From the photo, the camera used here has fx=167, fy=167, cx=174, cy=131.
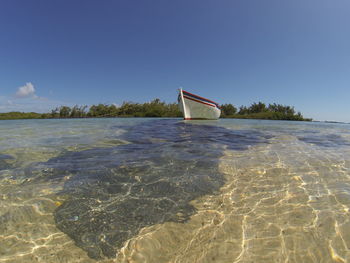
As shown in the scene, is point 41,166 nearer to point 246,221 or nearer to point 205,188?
point 205,188

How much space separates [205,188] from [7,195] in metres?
3.62

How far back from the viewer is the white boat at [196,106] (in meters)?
23.4

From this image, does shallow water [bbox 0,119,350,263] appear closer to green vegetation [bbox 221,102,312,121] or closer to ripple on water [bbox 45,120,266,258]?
ripple on water [bbox 45,120,266,258]

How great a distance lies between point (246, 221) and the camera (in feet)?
7.89

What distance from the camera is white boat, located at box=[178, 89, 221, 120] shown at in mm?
23391

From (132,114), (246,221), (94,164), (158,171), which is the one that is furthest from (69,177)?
(132,114)

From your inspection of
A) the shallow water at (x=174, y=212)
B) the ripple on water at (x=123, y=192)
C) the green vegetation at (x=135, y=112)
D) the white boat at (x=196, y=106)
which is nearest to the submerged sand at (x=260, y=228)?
the shallow water at (x=174, y=212)

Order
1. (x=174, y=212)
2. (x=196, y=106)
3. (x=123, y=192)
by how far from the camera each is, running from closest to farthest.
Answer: (x=174, y=212)
(x=123, y=192)
(x=196, y=106)

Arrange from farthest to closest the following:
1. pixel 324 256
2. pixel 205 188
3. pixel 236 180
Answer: pixel 236 180 → pixel 205 188 → pixel 324 256

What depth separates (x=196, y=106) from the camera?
2425 cm

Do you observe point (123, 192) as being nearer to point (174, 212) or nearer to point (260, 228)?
point (174, 212)

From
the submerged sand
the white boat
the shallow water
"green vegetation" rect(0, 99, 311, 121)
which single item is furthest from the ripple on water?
"green vegetation" rect(0, 99, 311, 121)

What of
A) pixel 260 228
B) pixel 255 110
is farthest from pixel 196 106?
pixel 255 110

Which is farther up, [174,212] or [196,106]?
[196,106]
